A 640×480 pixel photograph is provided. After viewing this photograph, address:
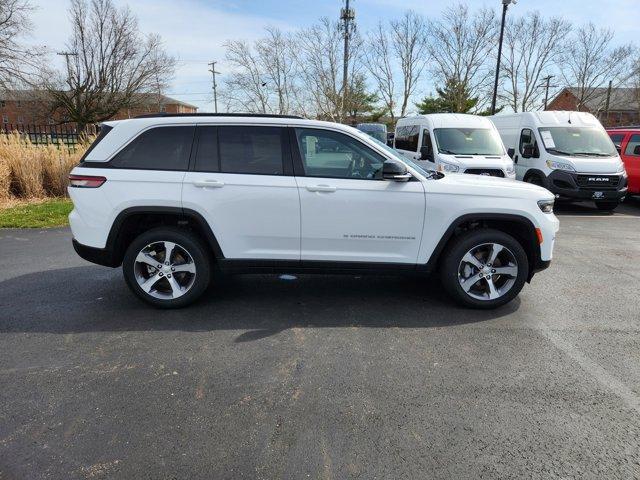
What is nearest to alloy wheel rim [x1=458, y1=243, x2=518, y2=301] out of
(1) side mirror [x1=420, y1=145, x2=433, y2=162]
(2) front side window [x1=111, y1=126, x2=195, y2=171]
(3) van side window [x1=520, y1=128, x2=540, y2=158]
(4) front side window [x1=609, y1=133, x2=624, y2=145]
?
(2) front side window [x1=111, y1=126, x2=195, y2=171]

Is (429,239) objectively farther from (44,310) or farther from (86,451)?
(44,310)

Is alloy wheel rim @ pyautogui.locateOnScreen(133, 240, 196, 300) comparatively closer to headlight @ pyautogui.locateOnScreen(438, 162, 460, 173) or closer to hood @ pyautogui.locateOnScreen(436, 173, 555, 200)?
hood @ pyautogui.locateOnScreen(436, 173, 555, 200)

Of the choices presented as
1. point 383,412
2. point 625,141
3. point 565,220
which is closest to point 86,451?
point 383,412

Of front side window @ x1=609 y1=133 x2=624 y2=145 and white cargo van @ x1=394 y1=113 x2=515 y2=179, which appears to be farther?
front side window @ x1=609 y1=133 x2=624 y2=145

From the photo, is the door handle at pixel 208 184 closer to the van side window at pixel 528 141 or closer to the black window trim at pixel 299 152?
the black window trim at pixel 299 152

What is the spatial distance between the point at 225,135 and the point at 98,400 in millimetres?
2545

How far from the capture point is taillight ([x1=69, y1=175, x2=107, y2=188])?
4.15 m

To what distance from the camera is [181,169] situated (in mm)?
4227

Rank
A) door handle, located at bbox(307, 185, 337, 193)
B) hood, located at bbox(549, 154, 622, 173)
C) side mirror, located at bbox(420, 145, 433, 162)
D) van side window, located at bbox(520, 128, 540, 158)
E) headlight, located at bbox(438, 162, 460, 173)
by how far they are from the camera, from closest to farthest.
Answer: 1. door handle, located at bbox(307, 185, 337, 193)
2. headlight, located at bbox(438, 162, 460, 173)
3. hood, located at bbox(549, 154, 622, 173)
4. side mirror, located at bbox(420, 145, 433, 162)
5. van side window, located at bbox(520, 128, 540, 158)

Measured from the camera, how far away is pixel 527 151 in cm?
1153

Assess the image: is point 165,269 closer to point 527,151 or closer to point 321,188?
point 321,188

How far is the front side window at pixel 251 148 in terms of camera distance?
4242mm

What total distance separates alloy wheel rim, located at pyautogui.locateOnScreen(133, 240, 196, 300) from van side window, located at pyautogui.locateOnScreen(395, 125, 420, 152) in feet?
28.3

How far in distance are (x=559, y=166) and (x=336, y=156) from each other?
331 inches
